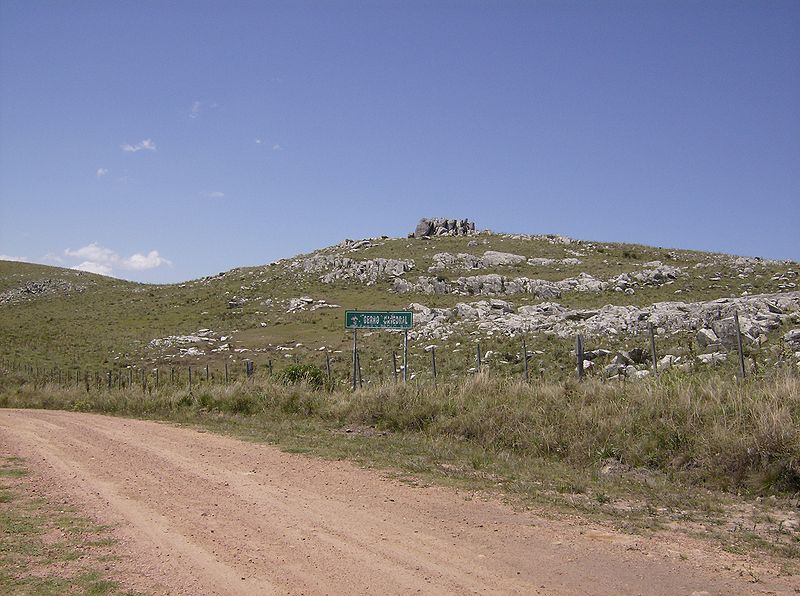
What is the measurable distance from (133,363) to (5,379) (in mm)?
12116

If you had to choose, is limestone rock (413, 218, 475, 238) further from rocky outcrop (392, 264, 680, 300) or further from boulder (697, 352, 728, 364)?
boulder (697, 352, 728, 364)

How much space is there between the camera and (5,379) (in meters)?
29.1

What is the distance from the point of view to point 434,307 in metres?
50.2

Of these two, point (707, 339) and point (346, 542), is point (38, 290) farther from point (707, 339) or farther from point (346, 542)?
point (346, 542)

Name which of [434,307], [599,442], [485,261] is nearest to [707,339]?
[599,442]

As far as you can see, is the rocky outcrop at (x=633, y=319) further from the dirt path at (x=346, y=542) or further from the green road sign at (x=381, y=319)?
the dirt path at (x=346, y=542)

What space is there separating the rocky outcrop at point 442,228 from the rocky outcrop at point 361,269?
2637 centimetres

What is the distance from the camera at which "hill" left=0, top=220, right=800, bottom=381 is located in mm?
27594

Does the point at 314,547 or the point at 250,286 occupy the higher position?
the point at 250,286

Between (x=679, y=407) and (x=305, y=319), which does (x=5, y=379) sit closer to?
(x=305, y=319)

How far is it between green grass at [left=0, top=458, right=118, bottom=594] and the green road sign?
10.4 m

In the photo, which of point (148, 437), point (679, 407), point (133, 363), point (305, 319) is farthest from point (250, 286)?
point (679, 407)

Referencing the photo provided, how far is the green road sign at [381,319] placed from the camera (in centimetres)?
1695

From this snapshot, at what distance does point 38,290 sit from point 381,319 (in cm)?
8330
